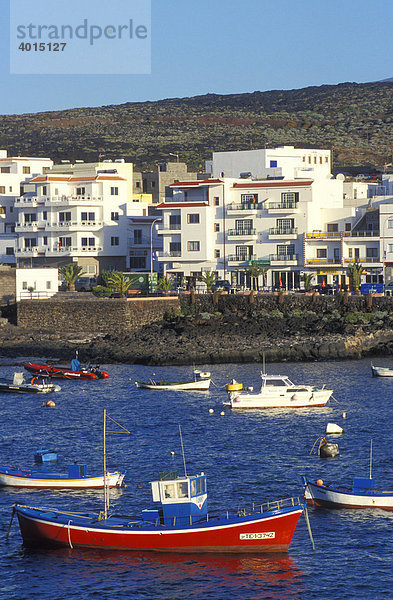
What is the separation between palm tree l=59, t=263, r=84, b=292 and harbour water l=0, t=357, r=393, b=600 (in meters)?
26.1

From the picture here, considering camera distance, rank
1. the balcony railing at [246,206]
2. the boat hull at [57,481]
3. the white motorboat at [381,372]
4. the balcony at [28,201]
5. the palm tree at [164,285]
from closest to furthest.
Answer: the boat hull at [57,481] → the white motorboat at [381,372] → the palm tree at [164,285] → the balcony railing at [246,206] → the balcony at [28,201]

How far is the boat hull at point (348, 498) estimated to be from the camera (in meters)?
46.5

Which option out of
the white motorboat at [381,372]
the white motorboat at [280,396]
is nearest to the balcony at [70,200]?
the white motorboat at [381,372]

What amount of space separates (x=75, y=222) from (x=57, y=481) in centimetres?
7633

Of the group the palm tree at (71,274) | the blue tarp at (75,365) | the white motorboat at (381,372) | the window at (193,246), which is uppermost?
the window at (193,246)

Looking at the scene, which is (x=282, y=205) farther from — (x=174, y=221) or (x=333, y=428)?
(x=333, y=428)

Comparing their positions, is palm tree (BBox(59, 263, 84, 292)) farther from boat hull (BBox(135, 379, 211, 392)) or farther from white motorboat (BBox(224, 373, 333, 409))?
white motorboat (BBox(224, 373, 333, 409))

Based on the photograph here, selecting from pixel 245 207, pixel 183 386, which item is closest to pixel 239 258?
pixel 245 207

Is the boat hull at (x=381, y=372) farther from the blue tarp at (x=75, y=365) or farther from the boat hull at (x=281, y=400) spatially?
the blue tarp at (x=75, y=365)

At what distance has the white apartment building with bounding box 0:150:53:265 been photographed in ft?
432

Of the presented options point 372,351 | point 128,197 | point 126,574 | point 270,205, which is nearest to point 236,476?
point 126,574

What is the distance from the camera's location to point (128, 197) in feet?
450

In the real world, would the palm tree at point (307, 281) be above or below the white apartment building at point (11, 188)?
below

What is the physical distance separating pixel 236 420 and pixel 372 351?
30379 mm
